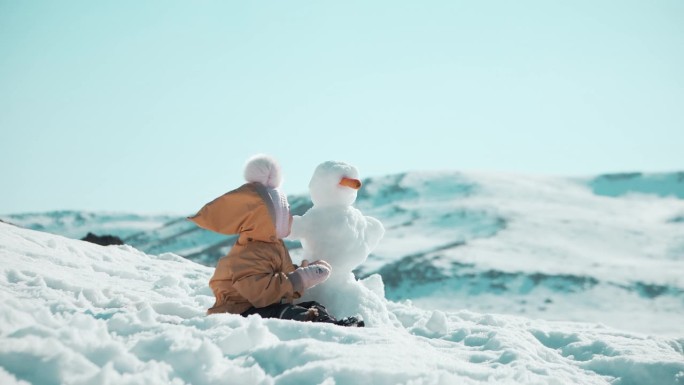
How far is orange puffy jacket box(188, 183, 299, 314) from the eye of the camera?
461 cm

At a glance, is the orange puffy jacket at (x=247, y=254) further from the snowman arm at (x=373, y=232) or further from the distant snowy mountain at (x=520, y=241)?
the distant snowy mountain at (x=520, y=241)

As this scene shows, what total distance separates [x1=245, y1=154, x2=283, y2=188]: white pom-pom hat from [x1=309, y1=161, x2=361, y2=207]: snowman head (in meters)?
0.59

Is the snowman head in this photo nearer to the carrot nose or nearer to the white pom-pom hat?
the carrot nose

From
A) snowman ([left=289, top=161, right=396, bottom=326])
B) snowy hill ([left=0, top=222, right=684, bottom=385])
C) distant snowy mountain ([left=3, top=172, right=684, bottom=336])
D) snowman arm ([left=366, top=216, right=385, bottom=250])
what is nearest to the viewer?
snowy hill ([left=0, top=222, right=684, bottom=385])

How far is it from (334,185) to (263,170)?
A: 77 cm

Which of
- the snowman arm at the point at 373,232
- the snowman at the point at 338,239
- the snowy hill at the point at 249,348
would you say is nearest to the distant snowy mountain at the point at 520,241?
the snowy hill at the point at 249,348

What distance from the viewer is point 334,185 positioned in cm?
542

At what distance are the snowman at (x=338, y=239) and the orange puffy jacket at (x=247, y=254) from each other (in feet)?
1.65

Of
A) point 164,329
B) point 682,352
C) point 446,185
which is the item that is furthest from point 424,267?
point 164,329

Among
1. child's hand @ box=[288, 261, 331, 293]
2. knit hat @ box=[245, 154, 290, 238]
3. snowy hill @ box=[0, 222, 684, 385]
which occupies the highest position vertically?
knit hat @ box=[245, 154, 290, 238]

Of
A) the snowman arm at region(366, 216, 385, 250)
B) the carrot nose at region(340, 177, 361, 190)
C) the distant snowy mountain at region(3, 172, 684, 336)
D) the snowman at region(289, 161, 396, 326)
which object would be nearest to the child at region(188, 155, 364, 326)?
the snowman at region(289, 161, 396, 326)

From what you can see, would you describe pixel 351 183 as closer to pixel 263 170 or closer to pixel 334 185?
pixel 334 185

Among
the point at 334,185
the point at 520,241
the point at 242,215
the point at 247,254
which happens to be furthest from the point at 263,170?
the point at 520,241

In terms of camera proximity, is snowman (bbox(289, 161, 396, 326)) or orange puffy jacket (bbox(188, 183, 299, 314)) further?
snowman (bbox(289, 161, 396, 326))
